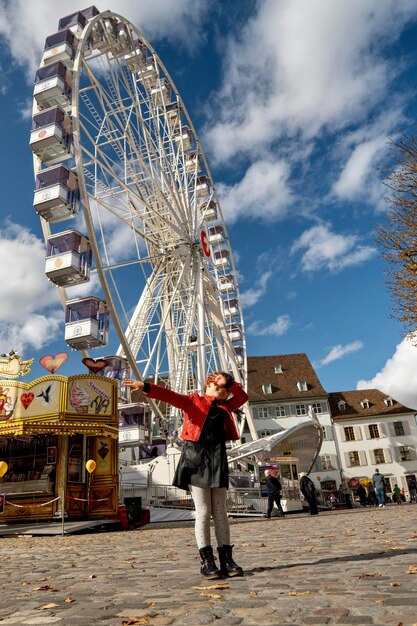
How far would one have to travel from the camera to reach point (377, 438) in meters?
45.3

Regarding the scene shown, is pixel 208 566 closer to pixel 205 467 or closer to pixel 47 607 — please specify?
pixel 205 467

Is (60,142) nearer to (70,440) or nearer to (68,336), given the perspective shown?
(68,336)

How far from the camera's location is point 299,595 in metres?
3.29

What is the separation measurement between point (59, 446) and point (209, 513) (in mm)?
13420

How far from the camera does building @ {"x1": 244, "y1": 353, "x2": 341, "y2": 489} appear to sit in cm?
4431

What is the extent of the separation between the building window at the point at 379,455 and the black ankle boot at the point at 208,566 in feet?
142

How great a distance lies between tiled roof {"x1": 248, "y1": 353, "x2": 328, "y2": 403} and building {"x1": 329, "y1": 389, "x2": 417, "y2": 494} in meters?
3.19

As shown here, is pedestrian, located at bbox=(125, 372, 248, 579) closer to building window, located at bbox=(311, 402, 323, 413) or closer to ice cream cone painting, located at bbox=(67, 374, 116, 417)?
ice cream cone painting, located at bbox=(67, 374, 116, 417)

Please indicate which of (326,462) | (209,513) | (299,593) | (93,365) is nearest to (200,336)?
(93,365)

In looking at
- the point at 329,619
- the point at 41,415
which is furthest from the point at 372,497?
the point at 329,619

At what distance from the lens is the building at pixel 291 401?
4431cm

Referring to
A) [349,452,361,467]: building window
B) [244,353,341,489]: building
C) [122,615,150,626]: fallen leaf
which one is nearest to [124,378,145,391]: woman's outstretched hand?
[122,615,150,626]: fallen leaf

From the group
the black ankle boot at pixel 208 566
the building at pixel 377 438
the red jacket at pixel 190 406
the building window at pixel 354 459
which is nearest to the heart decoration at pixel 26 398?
the red jacket at pixel 190 406

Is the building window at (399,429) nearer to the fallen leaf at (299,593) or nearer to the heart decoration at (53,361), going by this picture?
the heart decoration at (53,361)
